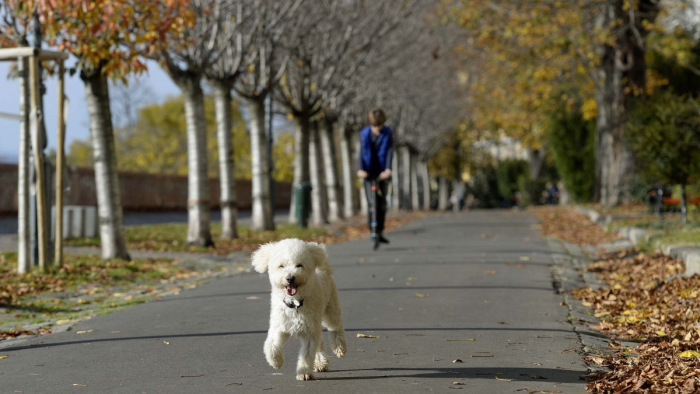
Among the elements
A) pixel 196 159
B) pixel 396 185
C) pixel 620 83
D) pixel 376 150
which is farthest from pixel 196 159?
pixel 396 185

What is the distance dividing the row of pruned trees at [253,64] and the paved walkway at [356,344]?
3760 millimetres

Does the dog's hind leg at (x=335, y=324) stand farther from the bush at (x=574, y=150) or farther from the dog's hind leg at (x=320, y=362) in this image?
the bush at (x=574, y=150)

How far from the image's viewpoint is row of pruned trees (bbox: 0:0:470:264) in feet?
43.4

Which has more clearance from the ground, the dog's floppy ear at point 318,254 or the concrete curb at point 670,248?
the dog's floppy ear at point 318,254

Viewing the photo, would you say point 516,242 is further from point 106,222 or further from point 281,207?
point 281,207

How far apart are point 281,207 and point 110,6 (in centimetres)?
5570

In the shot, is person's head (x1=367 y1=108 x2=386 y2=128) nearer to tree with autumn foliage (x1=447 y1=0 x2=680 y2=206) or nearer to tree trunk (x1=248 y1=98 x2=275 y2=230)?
tree trunk (x1=248 y1=98 x2=275 y2=230)

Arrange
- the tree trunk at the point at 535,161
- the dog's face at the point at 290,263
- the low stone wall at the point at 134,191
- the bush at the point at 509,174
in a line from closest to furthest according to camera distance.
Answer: the dog's face at the point at 290,263
the low stone wall at the point at 134,191
the tree trunk at the point at 535,161
the bush at the point at 509,174

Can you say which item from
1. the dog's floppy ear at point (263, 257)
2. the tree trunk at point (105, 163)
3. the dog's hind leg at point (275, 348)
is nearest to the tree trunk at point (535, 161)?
the tree trunk at point (105, 163)

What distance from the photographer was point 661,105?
18500mm

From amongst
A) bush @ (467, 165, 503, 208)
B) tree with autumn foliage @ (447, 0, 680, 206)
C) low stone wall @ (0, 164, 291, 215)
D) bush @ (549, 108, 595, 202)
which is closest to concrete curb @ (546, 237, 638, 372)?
tree with autumn foliage @ (447, 0, 680, 206)

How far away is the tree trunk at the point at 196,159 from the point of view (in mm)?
18703

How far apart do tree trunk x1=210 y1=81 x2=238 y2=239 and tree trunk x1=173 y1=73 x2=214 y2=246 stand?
7.06 feet

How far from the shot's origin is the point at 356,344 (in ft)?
24.4
